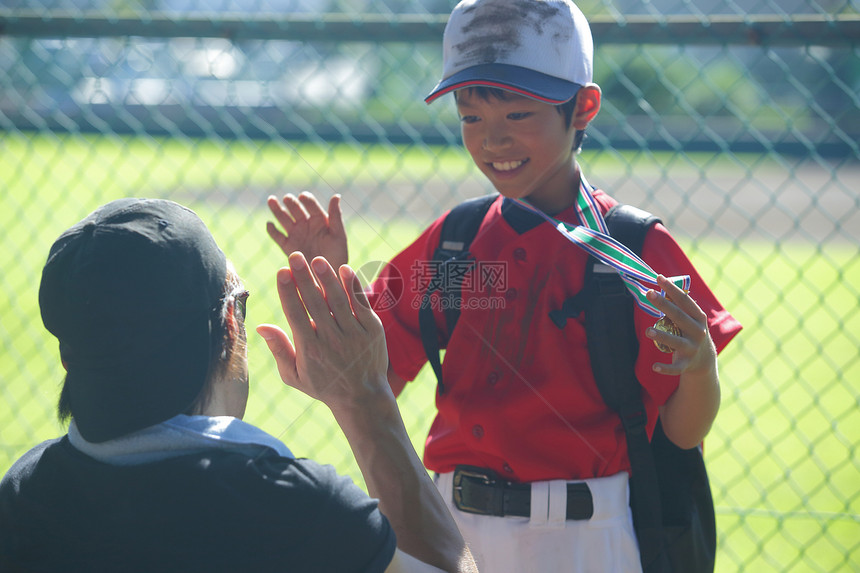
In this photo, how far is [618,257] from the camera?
1491 millimetres

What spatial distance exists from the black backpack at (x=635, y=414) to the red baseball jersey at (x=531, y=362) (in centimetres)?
3

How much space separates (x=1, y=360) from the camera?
4570mm

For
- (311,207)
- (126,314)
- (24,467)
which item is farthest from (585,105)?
(24,467)

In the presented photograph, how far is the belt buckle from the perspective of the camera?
1646 millimetres

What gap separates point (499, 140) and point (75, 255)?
89 cm

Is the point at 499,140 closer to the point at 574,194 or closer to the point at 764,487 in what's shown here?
the point at 574,194

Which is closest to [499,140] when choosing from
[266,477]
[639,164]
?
[266,477]

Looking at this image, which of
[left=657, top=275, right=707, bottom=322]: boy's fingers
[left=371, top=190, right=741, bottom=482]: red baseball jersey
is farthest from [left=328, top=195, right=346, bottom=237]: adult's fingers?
[left=657, top=275, right=707, bottom=322]: boy's fingers

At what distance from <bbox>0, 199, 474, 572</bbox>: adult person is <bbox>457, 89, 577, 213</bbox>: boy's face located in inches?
24.0

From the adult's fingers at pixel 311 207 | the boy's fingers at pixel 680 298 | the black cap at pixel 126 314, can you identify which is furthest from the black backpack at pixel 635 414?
the black cap at pixel 126 314

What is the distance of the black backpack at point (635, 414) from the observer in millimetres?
1555

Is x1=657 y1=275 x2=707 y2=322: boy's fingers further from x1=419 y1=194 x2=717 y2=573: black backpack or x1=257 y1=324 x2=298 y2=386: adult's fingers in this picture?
x1=257 y1=324 x2=298 y2=386: adult's fingers

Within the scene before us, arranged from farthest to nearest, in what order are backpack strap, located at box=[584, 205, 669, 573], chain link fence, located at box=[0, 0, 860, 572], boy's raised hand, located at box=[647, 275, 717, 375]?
chain link fence, located at box=[0, 0, 860, 572]
backpack strap, located at box=[584, 205, 669, 573]
boy's raised hand, located at box=[647, 275, 717, 375]

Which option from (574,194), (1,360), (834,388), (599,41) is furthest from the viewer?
(1,360)
